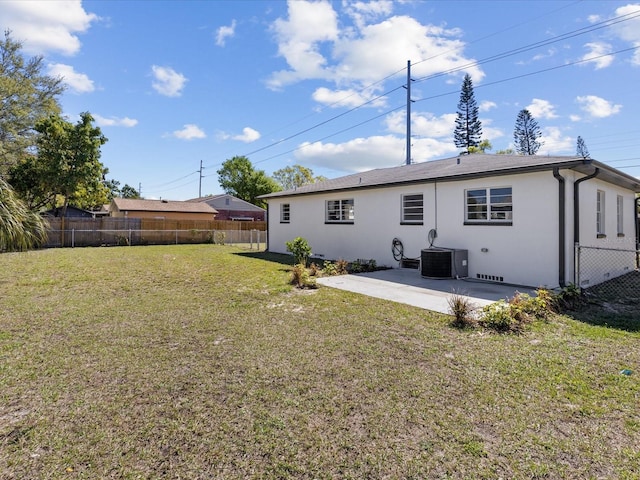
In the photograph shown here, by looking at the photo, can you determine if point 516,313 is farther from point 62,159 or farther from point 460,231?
point 62,159

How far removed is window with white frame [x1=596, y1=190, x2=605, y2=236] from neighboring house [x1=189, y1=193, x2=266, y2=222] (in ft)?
109

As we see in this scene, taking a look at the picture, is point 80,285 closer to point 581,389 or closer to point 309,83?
point 581,389

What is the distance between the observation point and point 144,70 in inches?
615

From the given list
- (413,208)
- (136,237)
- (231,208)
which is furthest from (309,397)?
(231,208)

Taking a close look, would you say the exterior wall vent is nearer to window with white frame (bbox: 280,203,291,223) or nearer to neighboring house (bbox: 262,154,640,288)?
neighboring house (bbox: 262,154,640,288)

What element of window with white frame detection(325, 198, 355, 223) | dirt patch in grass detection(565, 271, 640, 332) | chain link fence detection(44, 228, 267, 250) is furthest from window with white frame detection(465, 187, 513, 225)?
chain link fence detection(44, 228, 267, 250)

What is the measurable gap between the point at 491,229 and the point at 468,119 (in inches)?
1070

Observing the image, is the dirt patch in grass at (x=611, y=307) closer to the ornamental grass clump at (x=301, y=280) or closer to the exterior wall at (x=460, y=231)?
the exterior wall at (x=460, y=231)

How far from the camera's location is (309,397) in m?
2.94

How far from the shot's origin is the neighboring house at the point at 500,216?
284 inches

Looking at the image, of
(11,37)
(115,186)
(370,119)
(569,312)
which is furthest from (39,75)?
(115,186)

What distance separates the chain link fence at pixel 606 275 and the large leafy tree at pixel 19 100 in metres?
27.8

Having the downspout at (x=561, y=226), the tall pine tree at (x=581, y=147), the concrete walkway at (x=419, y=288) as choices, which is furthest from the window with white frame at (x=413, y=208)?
the tall pine tree at (x=581, y=147)

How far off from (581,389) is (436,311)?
2640 mm
